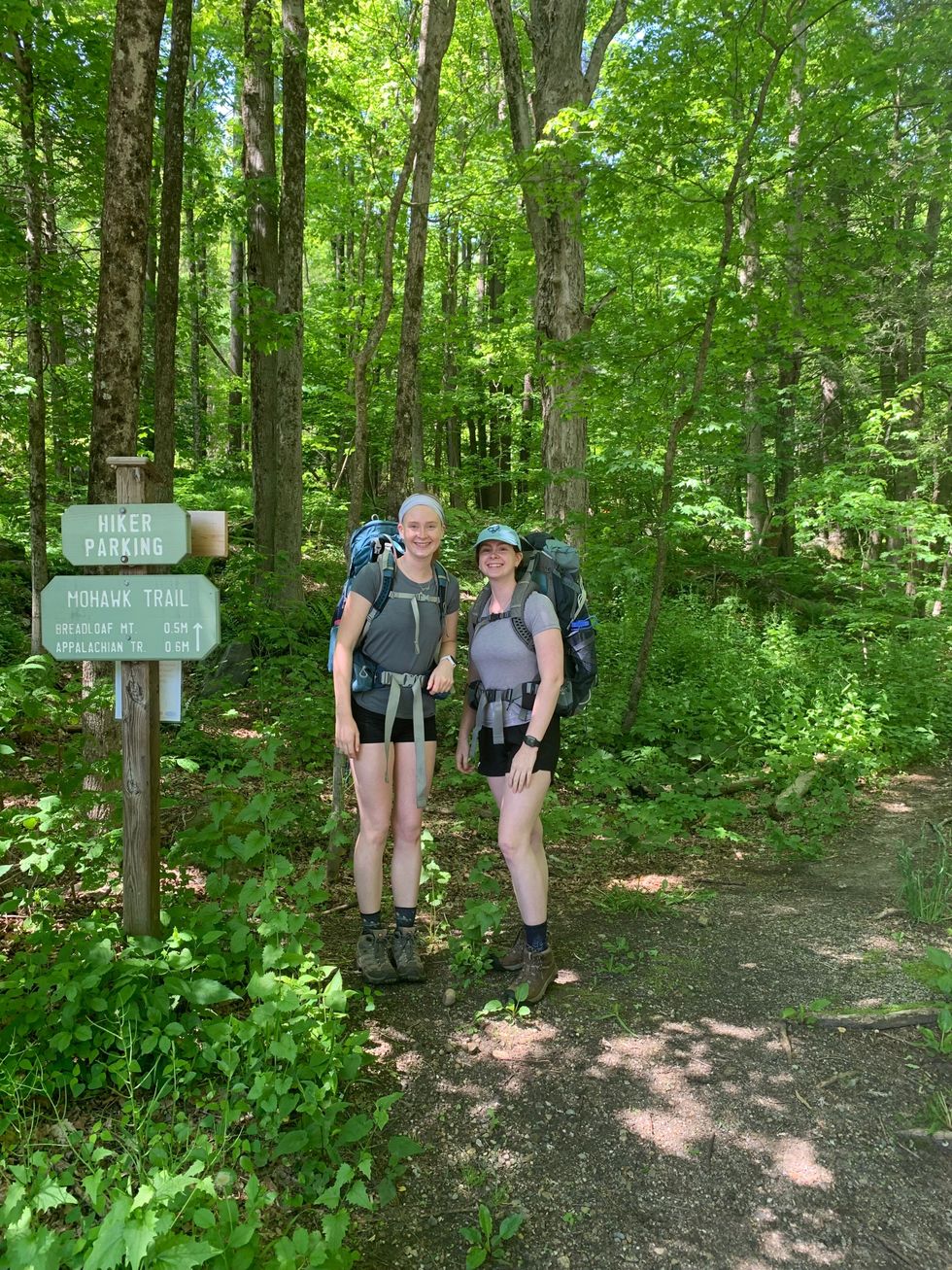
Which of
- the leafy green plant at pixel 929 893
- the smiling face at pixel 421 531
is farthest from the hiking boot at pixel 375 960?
the leafy green plant at pixel 929 893

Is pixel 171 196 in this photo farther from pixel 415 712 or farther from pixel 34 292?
pixel 415 712

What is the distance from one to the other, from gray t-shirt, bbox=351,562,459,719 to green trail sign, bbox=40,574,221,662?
66 centimetres

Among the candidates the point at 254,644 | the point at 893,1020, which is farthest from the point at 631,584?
the point at 893,1020

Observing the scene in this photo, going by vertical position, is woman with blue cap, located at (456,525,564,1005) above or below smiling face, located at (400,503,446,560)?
below

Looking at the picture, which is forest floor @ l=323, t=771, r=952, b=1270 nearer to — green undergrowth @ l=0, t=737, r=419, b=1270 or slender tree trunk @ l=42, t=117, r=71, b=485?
green undergrowth @ l=0, t=737, r=419, b=1270

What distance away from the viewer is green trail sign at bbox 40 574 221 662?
277 centimetres

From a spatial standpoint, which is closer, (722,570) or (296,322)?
(296,322)

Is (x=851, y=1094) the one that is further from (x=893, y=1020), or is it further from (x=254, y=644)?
(x=254, y=644)

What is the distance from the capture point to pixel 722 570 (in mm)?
12844

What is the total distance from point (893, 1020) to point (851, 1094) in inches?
20.7

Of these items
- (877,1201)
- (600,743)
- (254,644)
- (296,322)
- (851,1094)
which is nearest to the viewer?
(877,1201)

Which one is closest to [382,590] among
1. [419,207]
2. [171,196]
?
[419,207]

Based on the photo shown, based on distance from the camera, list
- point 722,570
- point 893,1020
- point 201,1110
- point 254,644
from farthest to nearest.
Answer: point 722,570, point 254,644, point 893,1020, point 201,1110

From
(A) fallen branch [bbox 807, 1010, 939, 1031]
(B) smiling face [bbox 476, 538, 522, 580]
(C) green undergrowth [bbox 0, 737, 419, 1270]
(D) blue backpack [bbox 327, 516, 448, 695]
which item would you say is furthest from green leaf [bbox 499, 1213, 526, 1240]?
(B) smiling face [bbox 476, 538, 522, 580]
